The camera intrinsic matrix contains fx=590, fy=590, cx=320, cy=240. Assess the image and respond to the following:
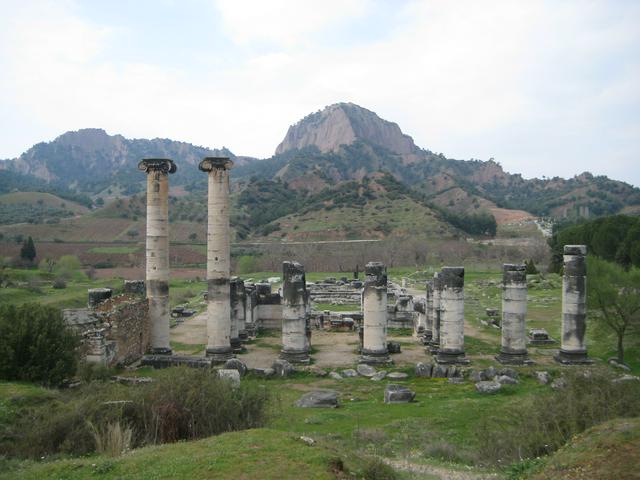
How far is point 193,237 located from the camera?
101 meters

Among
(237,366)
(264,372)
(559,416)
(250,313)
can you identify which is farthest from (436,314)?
(559,416)

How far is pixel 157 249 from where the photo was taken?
25391 millimetres

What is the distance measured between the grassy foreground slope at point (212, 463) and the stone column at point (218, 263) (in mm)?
14568

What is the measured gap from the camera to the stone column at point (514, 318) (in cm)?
2480

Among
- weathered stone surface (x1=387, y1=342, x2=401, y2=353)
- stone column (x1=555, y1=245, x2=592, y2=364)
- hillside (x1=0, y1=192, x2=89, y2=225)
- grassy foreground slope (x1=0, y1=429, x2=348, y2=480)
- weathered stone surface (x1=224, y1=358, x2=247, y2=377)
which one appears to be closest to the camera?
grassy foreground slope (x1=0, y1=429, x2=348, y2=480)

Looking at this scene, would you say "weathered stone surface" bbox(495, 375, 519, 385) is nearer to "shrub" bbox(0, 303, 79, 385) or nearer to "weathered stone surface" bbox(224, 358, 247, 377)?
"weathered stone surface" bbox(224, 358, 247, 377)

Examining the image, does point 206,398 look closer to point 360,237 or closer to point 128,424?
point 128,424

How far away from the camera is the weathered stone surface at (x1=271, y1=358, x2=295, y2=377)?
75.9 ft

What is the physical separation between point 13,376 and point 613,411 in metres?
14.8

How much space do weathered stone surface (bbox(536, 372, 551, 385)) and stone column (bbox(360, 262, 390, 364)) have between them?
Answer: 6014 millimetres

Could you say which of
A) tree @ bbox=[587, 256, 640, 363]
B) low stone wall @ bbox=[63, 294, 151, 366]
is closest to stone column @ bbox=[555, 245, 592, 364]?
tree @ bbox=[587, 256, 640, 363]

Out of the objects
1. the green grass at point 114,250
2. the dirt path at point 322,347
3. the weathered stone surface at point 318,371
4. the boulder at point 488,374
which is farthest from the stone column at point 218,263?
the green grass at point 114,250

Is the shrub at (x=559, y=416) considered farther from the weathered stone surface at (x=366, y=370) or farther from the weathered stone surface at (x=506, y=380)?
the weathered stone surface at (x=366, y=370)

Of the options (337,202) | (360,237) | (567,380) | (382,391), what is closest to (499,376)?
(382,391)
